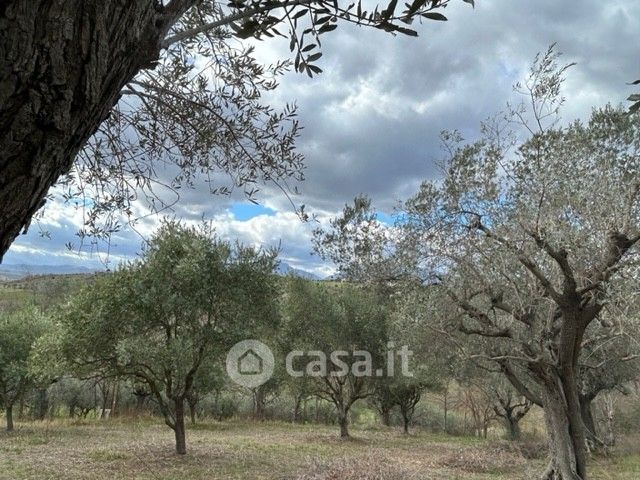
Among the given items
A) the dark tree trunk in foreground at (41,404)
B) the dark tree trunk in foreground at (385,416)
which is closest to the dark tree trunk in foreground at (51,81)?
the dark tree trunk in foreground at (41,404)

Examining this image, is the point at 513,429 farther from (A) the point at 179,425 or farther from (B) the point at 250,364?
(A) the point at 179,425

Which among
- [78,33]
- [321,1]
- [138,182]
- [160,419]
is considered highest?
[321,1]

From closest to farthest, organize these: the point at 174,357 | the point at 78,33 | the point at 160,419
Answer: the point at 78,33
the point at 174,357
the point at 160,419

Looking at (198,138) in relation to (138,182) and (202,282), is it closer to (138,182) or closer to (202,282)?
(138,182)

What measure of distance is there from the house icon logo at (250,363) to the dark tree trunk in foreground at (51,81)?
43.0 ft

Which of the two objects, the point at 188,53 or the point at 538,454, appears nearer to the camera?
the point at 188,53

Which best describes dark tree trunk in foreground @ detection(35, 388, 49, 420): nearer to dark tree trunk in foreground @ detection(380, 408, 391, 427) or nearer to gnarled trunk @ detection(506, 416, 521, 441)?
dark tree trunk in foreground @ detection(380, 408, 391, 427)

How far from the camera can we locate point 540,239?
709 centimetres

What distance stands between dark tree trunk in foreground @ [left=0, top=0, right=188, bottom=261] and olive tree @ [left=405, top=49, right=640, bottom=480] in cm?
675

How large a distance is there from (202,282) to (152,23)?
480 inches

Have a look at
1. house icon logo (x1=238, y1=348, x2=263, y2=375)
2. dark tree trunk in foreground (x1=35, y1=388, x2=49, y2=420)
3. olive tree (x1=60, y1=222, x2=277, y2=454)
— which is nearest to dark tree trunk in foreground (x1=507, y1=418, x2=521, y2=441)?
house icon logo (x1=238, y1=348, x2=263, y2=375)

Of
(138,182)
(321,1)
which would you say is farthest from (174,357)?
(321,1)

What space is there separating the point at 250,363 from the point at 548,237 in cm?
1358

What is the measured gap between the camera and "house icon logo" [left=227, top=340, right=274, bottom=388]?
14724 millimetres
